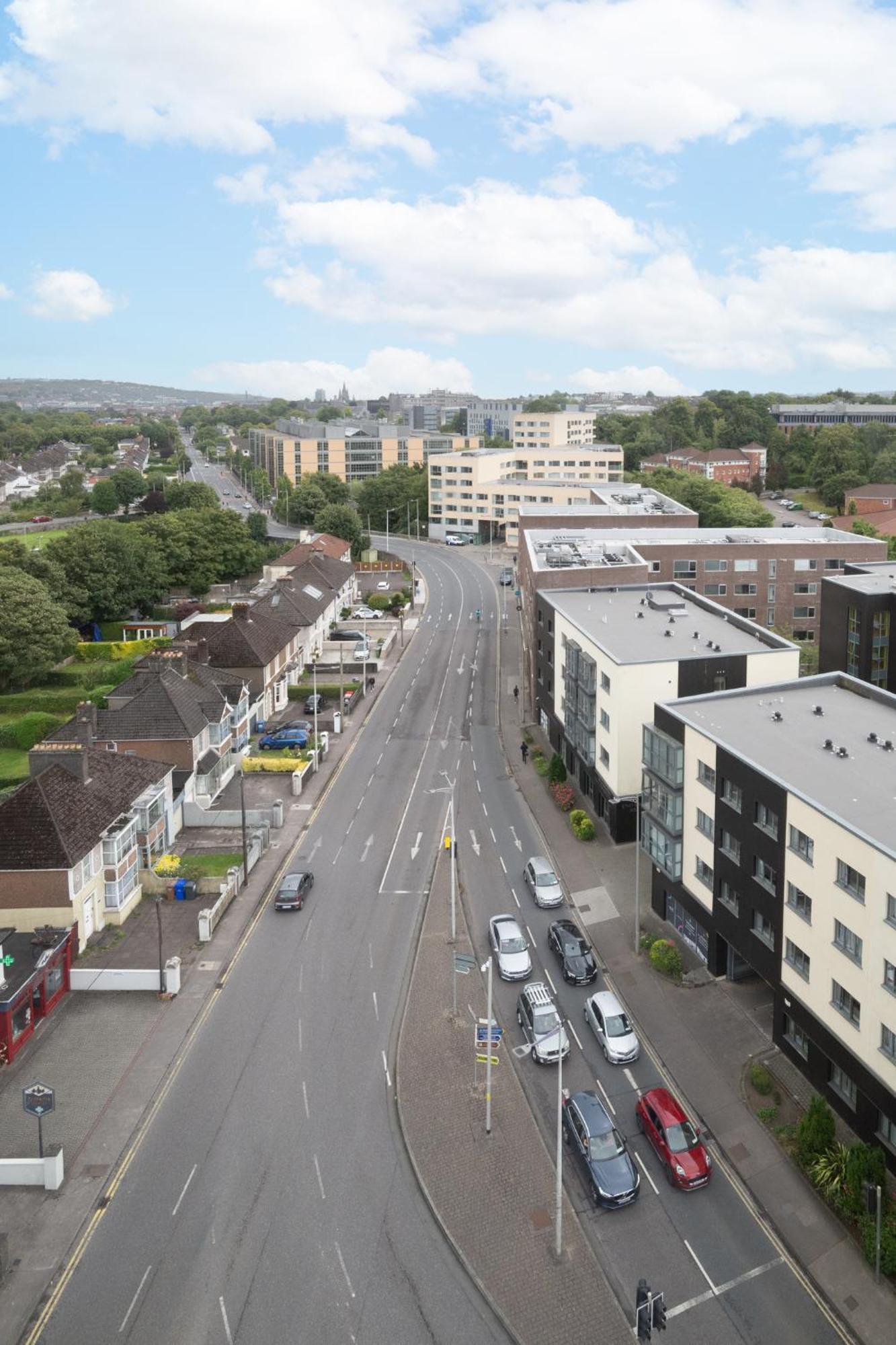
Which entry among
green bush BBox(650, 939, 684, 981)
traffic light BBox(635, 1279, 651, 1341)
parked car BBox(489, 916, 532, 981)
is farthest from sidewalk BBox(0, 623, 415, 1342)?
green bush BBox(650, 939, 684, 981)

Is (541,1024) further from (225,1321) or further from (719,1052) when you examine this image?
(225,1321)

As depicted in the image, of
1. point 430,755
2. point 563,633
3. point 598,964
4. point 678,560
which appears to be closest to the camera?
point 598,964

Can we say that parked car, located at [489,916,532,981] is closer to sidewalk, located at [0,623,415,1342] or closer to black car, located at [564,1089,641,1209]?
black car, located at [564,1089,641,1209]

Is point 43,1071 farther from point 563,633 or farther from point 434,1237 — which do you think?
point 563,633

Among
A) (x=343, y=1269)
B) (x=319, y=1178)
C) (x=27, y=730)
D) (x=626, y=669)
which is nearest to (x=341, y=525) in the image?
(x=27, y=730)

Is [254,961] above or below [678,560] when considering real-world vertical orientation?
below

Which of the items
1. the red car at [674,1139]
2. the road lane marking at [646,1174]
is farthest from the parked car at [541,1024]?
the road lane marking at [646,1174]

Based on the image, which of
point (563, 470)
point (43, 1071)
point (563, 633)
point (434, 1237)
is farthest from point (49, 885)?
point (563, 470)
